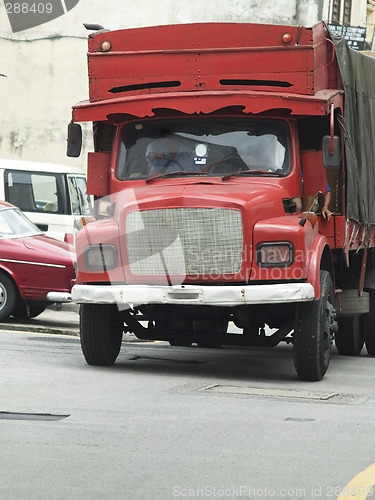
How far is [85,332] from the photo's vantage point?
1262 cm

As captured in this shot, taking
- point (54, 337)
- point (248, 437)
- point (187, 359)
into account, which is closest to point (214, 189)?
point (187, 359)

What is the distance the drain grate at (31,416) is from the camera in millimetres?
9141

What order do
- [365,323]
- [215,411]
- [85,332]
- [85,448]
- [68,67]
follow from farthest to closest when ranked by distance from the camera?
1. [68,67]
2. [365,323]
3. [85,332]
4. [215,411]
5. [85,448]

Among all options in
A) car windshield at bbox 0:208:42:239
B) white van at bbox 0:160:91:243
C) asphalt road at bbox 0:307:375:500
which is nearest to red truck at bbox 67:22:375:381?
asphalt road at bbox 0:307:375:500

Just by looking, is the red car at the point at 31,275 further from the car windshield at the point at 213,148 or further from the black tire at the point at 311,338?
the black tire at the point at 311,338

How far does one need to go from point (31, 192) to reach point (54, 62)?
13.8 metres

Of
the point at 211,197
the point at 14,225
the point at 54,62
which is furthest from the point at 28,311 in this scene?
the point at 54,62

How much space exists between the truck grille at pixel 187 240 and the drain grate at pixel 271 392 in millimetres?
1047

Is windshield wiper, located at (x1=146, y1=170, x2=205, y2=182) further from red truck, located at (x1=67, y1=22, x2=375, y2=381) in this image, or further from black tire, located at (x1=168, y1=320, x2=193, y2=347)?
black tire, located at (x1=168, y1=320, x2=193, y2=347)

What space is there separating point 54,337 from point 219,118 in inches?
195

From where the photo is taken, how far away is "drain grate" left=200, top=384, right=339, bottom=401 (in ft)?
36.2

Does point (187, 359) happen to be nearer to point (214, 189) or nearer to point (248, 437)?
point (214, 189)

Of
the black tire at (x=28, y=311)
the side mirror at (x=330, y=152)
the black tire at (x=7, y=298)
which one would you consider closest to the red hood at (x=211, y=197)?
the side mirror at (x=330, y=152)

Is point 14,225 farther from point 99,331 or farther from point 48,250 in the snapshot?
point 99,331
